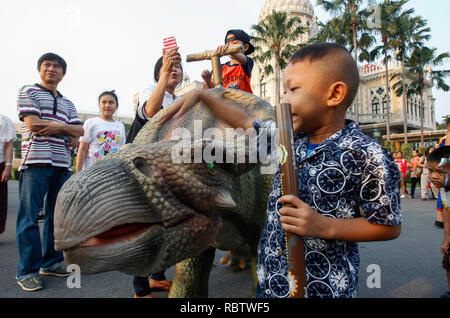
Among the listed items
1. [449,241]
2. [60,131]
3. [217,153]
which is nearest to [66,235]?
[217,153]

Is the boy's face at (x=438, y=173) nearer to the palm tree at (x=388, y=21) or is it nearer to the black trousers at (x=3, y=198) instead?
the black trousers at (x=3, y=198)

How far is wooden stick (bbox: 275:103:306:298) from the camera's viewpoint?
1.12 meters

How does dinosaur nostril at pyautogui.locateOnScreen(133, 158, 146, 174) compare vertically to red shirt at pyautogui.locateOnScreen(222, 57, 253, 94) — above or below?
below

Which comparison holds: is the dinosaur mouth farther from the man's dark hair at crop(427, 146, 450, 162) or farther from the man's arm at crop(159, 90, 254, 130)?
the man's dark hair at crop(427, 146, 450, 162)

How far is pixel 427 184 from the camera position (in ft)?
37.0

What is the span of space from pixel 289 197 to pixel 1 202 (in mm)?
5560

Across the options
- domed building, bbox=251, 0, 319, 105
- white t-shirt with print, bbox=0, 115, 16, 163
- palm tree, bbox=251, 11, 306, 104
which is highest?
domed building, bbox=251, 0, 319, 105

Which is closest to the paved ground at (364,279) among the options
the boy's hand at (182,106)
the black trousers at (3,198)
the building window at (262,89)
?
the black trousers at (3,198)

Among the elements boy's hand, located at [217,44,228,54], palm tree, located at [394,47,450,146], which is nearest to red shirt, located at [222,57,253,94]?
boy's hand, located at [217,44,228,54]

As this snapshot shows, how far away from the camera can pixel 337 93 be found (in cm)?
128

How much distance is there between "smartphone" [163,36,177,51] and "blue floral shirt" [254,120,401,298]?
4.89 feet

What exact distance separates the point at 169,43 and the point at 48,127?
1.84 metres

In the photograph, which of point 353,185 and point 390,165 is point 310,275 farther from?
point 390,165

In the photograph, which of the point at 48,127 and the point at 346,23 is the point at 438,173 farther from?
the point at 346,23
